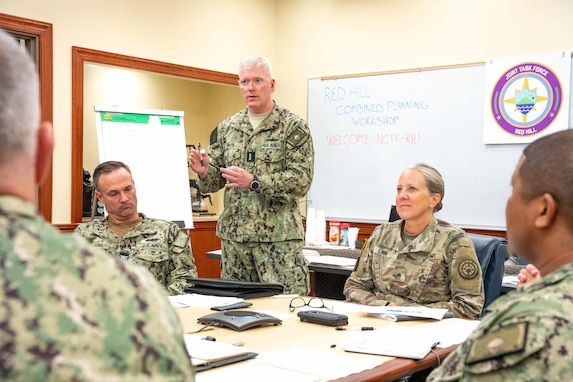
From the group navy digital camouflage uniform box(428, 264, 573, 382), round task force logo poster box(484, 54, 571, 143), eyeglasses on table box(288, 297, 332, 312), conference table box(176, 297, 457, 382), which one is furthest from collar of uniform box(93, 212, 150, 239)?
round task force logo poster box(484, 54, 571, 143)

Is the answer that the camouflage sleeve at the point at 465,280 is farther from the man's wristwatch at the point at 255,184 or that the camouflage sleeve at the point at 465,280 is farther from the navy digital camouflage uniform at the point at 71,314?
the navy digital camouflage uniform at the point at 71,314

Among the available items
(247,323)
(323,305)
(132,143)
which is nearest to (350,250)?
(132,143)

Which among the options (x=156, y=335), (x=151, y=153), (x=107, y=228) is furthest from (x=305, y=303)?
(x=151, y=153)

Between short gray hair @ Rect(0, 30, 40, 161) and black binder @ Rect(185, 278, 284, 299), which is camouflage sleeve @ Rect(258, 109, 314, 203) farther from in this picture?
short gray hair @ Rect(0, 30, 40, 161)

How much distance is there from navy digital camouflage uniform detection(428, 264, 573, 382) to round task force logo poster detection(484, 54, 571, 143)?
4.10m

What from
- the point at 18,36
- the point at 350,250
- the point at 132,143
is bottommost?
the point at 350,250

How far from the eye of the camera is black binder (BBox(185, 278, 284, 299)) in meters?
2.80

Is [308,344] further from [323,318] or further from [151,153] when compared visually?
[151,153]

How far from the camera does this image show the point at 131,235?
308 centimetres

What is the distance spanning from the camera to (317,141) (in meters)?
6.22

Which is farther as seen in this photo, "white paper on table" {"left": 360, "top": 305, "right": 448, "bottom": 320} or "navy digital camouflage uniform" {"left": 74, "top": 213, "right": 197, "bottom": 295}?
"navy digital camouflage uniform" {"left": 74, "top": 213, "right": 197, "bottom": 295}

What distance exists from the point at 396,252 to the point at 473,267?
32 centimetres

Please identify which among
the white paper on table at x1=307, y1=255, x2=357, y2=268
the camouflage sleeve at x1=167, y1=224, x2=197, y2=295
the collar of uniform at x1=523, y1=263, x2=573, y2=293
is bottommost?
the white paper on table at x1=307, y1=255, x2=357, y2=268

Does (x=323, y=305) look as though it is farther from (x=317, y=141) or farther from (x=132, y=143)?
(x=317, y=141)
